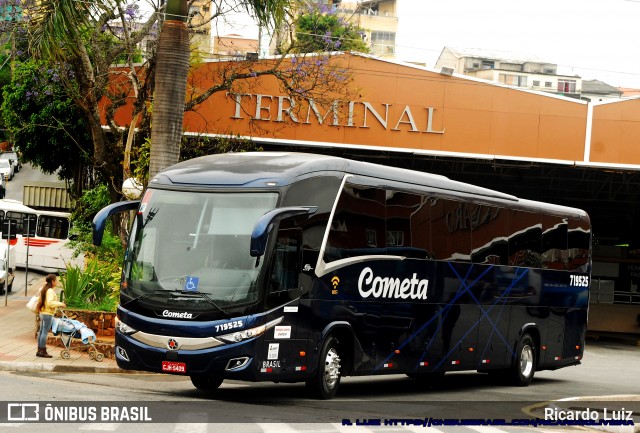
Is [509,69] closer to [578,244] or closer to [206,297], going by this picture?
[578,244]

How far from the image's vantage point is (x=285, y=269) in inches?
570

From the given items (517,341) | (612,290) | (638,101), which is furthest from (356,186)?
(612,290)

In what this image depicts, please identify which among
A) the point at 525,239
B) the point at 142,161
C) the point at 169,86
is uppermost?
the point at 169,86

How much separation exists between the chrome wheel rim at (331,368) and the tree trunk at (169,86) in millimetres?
7091

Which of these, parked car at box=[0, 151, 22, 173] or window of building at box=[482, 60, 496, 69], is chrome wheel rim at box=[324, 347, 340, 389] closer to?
parked car at box=[0, 151, 22, 173]

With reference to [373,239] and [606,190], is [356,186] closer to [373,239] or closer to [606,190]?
[373,239]

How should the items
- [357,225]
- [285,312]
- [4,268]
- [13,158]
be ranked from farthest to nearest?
[13,158]
[4,268]
[357,225]
[285,312]

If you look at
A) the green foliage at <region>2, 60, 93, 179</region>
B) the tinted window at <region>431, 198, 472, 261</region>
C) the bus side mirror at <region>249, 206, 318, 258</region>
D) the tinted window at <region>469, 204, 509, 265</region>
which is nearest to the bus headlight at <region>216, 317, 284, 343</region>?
the bus side mirror at <region>249, 206, 318, 258</region>

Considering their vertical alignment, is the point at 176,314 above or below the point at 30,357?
above

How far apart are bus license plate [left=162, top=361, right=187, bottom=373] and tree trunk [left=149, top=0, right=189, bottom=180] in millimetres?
7566

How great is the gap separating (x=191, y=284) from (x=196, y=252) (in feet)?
1.44

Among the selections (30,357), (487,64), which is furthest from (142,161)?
(487,64)

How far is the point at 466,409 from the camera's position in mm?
15742

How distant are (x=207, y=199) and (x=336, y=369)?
3186 millimetres
